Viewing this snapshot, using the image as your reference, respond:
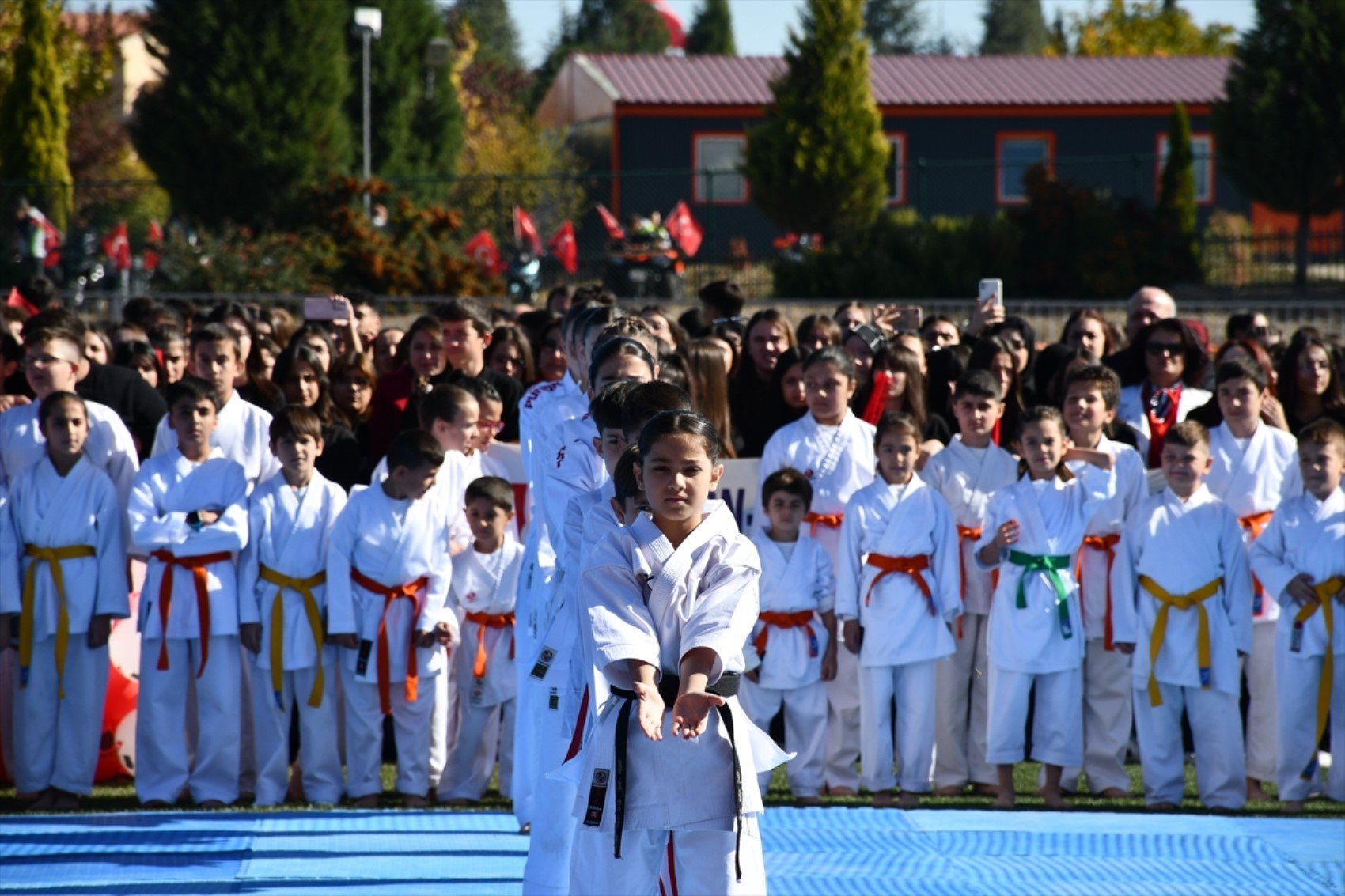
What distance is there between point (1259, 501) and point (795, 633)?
7.14 feet

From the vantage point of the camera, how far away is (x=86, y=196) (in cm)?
3222

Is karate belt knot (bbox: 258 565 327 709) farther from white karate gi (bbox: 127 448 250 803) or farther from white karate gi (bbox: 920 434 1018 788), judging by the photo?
white karate gi (bbox: 920 434 1018 788)

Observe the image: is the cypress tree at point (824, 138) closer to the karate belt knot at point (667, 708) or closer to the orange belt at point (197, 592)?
the orange belt at point (197, 592)

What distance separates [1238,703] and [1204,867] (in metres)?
1.46

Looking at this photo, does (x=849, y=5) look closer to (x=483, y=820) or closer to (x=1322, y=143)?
(x=1322, y=143)

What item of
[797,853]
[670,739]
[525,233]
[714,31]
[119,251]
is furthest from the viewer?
[714,31]

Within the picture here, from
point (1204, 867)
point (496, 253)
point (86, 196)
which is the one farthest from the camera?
point (86, 196)

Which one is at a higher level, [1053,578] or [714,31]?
[714,31]

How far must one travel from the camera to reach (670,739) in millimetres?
4012

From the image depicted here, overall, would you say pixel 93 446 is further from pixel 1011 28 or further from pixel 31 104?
pixel 1011 28

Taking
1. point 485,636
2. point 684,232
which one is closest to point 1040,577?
point 485,636

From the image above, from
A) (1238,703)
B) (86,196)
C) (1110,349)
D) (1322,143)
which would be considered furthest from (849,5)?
(1238,703)

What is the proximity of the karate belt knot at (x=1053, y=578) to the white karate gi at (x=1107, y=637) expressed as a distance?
0.23 meters

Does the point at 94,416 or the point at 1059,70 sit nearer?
the point at 94,416
